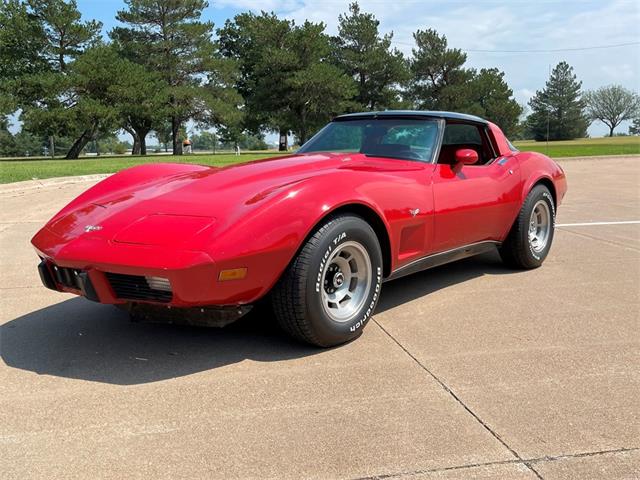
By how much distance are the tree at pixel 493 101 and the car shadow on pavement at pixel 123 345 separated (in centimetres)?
5735

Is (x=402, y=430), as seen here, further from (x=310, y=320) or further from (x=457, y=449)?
(x=310, y=320)

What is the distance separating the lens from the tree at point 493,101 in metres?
57.6

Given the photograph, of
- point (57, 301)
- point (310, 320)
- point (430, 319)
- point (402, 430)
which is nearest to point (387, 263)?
point (430, 319)

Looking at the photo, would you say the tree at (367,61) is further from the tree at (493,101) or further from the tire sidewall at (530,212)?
the tire sidewall at (530,212)

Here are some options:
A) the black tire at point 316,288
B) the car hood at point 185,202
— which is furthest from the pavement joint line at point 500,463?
the car hood at point 185,202

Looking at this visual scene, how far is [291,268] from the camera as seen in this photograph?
291 centimetres

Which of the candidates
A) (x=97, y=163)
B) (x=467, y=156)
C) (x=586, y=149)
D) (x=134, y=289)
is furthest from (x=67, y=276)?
(x=586, y=149)

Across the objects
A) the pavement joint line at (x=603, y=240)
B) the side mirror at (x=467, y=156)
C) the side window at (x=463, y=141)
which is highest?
the side window at (x=463, y=141)

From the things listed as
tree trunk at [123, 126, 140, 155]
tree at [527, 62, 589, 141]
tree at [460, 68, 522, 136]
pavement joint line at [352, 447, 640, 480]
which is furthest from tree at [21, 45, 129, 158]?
tree at [527, 62, 589, 141]

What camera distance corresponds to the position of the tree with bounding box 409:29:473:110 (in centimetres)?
5691

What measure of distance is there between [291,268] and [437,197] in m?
1.33

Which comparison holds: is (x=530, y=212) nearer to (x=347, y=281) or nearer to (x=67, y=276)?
(x=347, y=281)

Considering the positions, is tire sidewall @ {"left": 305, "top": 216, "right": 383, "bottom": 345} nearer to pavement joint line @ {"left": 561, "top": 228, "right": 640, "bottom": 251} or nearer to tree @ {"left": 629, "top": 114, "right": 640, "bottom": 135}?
pavement joint line @ {"left": 561, "top": 228, "right": 640, "bottom": 251}

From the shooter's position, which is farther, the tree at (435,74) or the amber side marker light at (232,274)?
the tree at (435,74)
